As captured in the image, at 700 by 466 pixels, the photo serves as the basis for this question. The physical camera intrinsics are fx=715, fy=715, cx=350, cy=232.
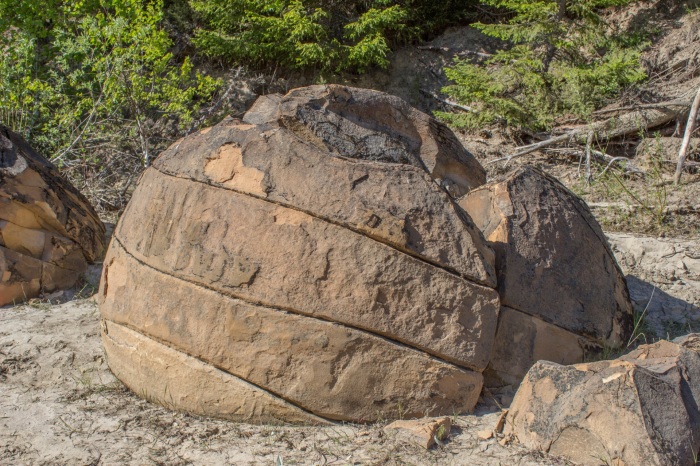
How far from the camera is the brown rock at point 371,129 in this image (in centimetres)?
414

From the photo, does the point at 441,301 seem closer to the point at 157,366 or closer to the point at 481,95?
the point at 157,366

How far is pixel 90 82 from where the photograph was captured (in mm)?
8375

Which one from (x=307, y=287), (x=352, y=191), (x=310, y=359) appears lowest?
(x=310, y=359)

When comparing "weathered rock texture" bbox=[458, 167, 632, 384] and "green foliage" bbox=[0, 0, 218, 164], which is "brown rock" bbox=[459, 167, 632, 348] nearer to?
"weathered rock texture" bbox=[458, 167, 632, 384]

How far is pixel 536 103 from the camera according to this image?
9258 millimetres

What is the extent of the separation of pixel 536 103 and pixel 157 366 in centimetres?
693

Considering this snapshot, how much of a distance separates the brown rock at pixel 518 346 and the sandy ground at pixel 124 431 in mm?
115

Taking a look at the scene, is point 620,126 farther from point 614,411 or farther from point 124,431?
point 124,431

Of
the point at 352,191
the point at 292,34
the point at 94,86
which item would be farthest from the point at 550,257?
the point at 94,86

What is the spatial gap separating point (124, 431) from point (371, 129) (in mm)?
2297

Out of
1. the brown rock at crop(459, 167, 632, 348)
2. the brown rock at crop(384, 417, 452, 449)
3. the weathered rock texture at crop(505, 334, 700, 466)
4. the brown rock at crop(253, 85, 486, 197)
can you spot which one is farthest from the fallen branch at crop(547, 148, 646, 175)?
the brown rock at crop(384, 417, 452, 449)

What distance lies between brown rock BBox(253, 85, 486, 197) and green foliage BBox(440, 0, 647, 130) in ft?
14.0

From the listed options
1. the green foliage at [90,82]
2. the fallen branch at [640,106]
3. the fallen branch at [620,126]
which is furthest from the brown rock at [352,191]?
the fallen branch at [640,106]

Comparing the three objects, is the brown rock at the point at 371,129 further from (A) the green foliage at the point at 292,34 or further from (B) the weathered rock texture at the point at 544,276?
(A) the green foliage at the point at 292,34
